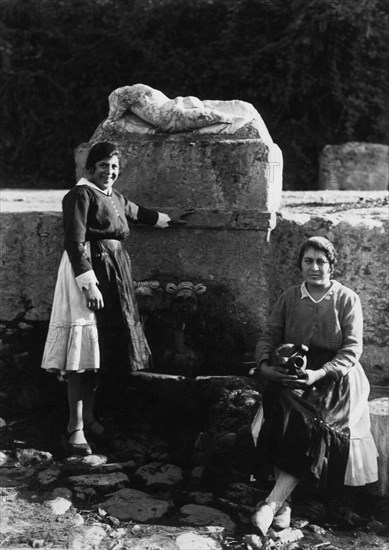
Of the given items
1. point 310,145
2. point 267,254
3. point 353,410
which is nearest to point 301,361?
point 353,410

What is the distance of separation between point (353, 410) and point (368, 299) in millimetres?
991

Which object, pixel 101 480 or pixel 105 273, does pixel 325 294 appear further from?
pixel 101 480

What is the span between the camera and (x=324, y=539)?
3.65 meters

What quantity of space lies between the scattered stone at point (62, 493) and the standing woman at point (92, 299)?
340mm

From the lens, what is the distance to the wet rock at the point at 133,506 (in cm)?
376

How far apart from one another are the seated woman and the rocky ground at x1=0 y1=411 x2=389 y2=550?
18 centimetres

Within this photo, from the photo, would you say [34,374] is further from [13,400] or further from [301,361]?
[301,361]

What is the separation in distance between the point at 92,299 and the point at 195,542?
134 cm

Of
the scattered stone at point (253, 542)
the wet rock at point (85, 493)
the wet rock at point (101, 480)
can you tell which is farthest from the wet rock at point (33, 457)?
the scattered stone at point (253, 542)

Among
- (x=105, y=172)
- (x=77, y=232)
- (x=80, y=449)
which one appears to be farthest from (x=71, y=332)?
(x=105, y=172)

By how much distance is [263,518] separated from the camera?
3.59 meters

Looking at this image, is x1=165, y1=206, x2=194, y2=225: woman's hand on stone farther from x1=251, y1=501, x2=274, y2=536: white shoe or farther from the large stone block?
x1=251, y1=501, x2=274, y2=536: white shoe

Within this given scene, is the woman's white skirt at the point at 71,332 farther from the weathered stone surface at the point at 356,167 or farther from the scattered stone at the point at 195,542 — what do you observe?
the weathered stone surface at the point at 356,167

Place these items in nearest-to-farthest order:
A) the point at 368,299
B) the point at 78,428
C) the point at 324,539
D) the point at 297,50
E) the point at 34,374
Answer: the point at 324,539
the point at 78,428
the point at 368,299
the point at 34,374
the point at 297,50
